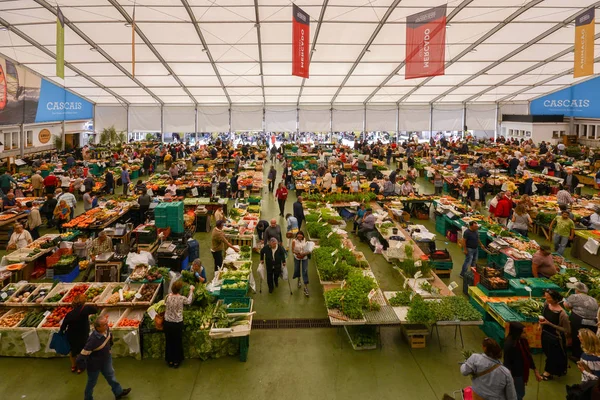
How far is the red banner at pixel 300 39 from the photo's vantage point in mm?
13102

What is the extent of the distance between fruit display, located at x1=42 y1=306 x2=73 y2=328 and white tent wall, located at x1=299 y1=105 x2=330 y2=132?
102 feet

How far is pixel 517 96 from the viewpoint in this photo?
34.7m

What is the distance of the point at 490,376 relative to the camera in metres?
4.34

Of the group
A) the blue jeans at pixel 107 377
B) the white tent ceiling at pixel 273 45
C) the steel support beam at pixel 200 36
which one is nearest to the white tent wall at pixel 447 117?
the white tent ceiling at pixel 273 45

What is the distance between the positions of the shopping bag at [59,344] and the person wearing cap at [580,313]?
7.34 metres

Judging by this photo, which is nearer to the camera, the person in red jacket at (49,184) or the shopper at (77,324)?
the shopper at (77,324)

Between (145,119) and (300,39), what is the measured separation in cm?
2538

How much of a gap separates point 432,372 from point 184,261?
19.3ft

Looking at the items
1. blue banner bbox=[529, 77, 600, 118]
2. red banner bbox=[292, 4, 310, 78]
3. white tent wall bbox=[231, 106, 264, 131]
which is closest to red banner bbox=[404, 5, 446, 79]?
red banner bbox=[292, 4, 310, 78]

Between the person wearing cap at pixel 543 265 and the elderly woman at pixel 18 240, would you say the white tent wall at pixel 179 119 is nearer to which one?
the elderly woman at pixel 18 240

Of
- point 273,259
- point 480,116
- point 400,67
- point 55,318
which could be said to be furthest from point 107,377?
point 480,116

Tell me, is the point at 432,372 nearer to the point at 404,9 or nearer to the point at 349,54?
the point at 404,9

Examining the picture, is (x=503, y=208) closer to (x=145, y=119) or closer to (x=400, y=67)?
(x=400, y=67)

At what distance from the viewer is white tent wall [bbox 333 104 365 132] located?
120ft
